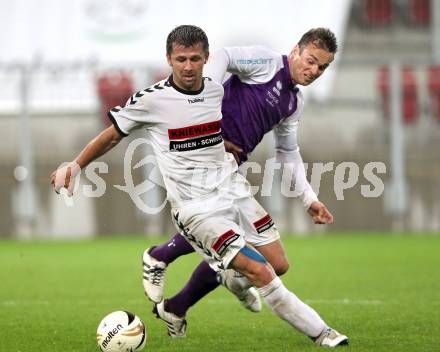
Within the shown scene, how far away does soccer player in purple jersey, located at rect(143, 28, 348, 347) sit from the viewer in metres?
6.97

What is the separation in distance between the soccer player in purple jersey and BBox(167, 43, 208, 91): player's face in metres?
0.47

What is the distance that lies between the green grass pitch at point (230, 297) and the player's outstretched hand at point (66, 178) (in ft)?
3.37

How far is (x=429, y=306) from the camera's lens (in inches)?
336

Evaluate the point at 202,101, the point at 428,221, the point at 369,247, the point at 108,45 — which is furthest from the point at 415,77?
the point at 202,101

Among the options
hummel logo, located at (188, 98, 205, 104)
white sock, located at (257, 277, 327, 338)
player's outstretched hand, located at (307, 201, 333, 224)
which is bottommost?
white sock, located at (257, 277, 327, 338)

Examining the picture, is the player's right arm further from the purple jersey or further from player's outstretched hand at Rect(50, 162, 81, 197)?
the purple jersey

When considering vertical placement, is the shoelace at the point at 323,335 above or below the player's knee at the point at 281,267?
below

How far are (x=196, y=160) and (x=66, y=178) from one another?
0.77m

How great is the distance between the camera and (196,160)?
646 cm

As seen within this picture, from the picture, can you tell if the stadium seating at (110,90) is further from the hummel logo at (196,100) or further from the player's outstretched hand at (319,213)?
the hummel logo at (196,100)

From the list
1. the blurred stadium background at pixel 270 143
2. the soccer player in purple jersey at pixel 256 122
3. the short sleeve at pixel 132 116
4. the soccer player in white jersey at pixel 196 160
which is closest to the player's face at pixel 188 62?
Answer: the soccer player in white jersey at pixel 196 160

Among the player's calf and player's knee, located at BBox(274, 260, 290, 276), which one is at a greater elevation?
player's knee, located at BBox(274, 260, 290, 276)

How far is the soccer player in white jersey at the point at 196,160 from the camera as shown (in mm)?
6328

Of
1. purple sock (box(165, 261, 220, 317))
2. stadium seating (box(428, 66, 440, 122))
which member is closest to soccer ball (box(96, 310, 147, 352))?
purple sock (box(165, 261, 220, 317))
